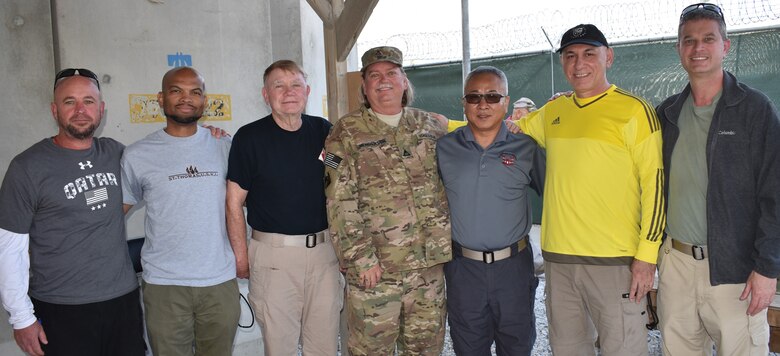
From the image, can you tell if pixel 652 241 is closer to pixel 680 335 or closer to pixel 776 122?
pixel 680 335

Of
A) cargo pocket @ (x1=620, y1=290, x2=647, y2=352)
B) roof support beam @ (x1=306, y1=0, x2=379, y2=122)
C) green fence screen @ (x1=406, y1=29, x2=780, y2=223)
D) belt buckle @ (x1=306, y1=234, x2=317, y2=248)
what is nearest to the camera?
cargo pocket @ (x1=620, y1=290, x2=647, y2=352)

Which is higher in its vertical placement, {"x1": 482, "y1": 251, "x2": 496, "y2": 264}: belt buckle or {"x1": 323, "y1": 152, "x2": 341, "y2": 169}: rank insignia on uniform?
{"x1": 323, "y1": 152, "x2": 341, "y2": 169}: rank insignia on uniform

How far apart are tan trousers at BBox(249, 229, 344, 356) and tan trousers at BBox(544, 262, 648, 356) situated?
3.81 ft

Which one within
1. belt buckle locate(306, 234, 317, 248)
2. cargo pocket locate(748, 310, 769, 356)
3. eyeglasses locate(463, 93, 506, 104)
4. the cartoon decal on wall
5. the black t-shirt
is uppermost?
the cartoon decal on wall

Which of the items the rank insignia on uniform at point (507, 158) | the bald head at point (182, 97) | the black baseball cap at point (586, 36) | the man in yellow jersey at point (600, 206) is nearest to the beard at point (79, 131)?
the bald head at point (182, 97)

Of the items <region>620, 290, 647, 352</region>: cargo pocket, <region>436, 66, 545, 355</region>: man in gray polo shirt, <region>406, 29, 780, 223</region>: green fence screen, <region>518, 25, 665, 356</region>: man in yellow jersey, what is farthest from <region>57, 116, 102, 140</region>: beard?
<region>406, 29, 780, 223</region>: green fence screen

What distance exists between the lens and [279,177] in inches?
113

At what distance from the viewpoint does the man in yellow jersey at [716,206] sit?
2447 millimetres

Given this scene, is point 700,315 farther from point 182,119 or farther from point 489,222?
point 182,119

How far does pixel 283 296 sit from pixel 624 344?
1.70 m

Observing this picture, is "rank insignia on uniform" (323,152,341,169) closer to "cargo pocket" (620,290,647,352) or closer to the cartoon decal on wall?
"cargo pocket" (620,290,647,352)

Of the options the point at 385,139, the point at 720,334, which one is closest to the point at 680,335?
the point at 720,334

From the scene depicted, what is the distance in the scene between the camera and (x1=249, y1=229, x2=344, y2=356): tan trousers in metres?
2.93

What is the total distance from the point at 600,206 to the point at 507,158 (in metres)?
0.51
